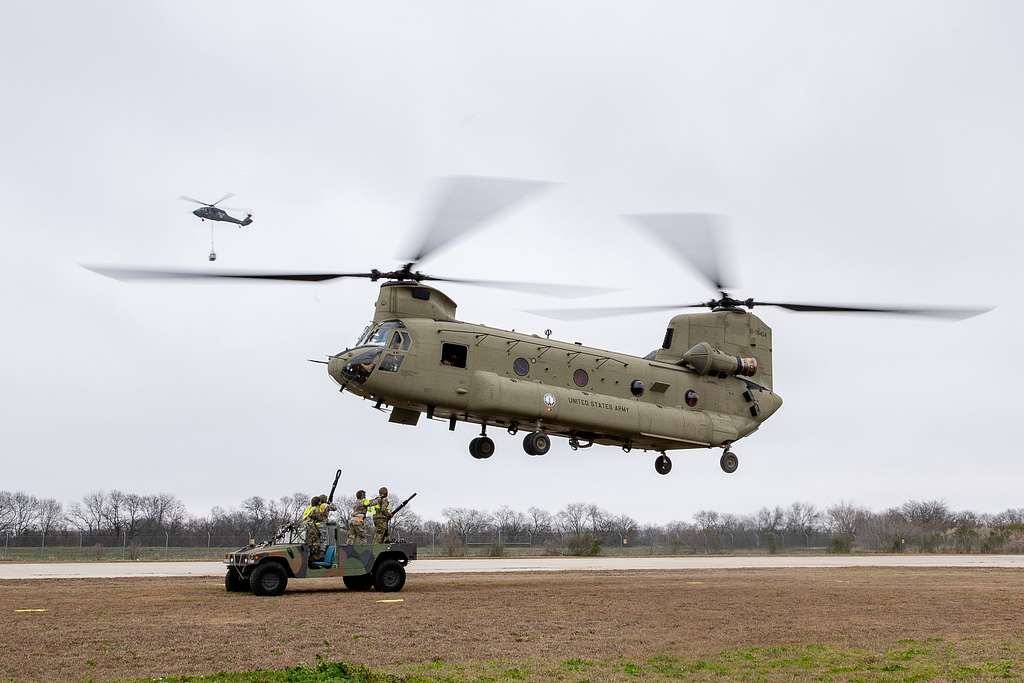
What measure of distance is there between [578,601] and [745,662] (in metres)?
6.97

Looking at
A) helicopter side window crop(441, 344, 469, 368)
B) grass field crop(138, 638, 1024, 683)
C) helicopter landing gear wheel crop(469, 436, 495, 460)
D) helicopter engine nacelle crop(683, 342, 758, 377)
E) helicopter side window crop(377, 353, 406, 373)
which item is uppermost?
helicopter engine nacelle crop(683, 342, 758, 377)

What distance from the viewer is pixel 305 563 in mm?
20875

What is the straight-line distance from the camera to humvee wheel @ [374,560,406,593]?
21.5 m

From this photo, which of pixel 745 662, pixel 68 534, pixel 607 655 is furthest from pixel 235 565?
pixel 68 534

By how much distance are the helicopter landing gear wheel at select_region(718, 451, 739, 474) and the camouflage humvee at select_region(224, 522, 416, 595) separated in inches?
363

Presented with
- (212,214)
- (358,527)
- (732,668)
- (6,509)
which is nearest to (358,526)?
(358,527)

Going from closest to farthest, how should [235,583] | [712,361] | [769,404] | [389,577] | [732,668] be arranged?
[732,668]
[235,583]
[389,577]
[712,361]
[769,404]

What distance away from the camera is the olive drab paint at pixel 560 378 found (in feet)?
72.4

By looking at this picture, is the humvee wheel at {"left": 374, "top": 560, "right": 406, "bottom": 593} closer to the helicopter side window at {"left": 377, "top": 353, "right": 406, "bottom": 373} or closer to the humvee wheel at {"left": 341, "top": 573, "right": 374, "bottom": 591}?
the humvee wheel at {"left": 341, "top": 573, "right": 374, "bottom": 591}

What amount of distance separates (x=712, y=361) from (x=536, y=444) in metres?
5.84

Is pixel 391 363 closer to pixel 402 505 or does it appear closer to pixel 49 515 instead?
pixel 402 505

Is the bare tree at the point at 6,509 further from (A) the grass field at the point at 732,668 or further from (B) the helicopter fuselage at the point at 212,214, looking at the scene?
(A) the grass field at the point at 732,668

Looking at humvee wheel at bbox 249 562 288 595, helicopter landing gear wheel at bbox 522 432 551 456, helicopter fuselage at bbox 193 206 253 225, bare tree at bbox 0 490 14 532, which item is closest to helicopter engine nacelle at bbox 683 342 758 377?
helicopter landing gear wheel at bbox 522 432 551 456

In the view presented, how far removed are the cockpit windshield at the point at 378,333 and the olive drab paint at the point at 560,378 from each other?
0.10 ft
